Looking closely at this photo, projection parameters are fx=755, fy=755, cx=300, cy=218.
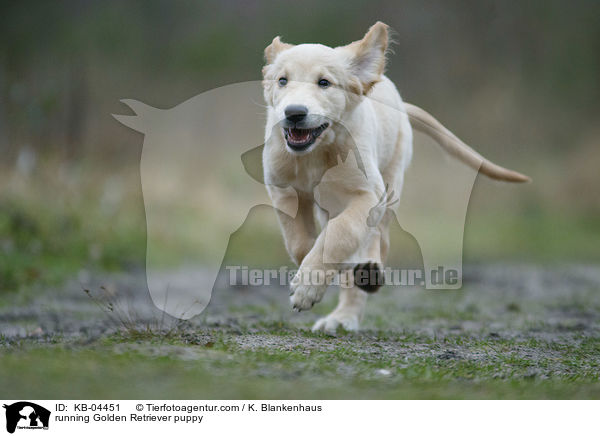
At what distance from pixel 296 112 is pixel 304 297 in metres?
1.04

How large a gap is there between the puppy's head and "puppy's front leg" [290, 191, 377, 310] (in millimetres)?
477

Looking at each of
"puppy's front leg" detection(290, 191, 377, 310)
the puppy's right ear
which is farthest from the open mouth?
the puppy's right ear

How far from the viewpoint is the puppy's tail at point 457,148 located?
555 centimetres

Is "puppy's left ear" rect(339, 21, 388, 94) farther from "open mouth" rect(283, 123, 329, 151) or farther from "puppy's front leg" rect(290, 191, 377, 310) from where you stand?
"puppy's front leg" rect(290, 191, 377, 310)

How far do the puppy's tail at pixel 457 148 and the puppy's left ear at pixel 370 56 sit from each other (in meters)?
1.24

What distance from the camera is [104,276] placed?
27.1 feet

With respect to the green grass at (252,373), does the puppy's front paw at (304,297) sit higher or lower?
higher

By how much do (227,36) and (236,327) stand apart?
860 cm

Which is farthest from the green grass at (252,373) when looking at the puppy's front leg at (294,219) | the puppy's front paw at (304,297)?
the puppy's front leg at (294,219)

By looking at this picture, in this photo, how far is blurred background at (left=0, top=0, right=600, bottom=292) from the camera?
903 cm
